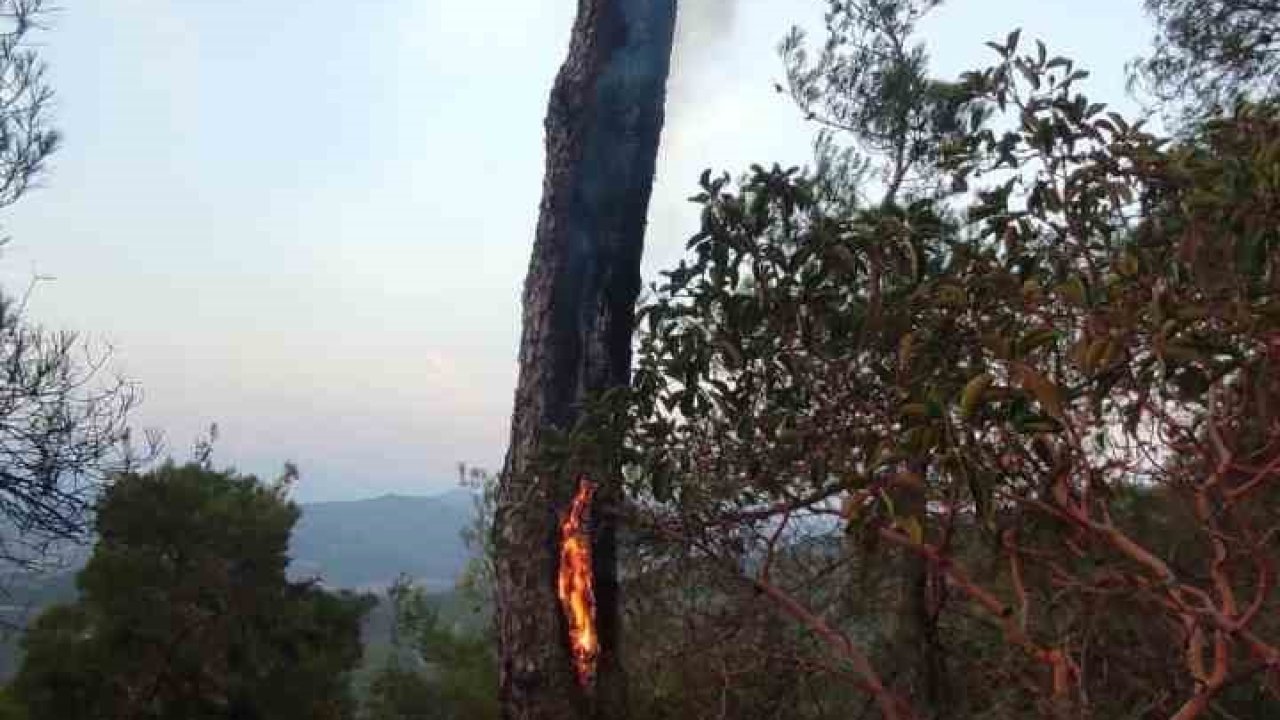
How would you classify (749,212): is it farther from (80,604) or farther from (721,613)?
(80,604)

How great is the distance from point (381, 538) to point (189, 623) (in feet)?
396

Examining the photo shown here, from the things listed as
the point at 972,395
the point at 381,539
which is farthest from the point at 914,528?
the point at 381,539

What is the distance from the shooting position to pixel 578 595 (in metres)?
4.24

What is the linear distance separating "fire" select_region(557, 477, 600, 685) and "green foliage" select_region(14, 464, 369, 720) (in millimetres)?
4659

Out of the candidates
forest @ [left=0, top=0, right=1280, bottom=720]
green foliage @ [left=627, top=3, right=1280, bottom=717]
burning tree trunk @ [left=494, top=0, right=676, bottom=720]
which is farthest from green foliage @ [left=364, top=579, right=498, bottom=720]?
green foliage @ [left=627, top=3, right=1280, bottom=717]

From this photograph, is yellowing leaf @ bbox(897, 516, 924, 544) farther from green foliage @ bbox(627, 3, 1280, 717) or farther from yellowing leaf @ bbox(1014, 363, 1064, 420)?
yellowing leaf @ bbox(1014, 363, 1064, 420)

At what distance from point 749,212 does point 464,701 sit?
8.66 metres

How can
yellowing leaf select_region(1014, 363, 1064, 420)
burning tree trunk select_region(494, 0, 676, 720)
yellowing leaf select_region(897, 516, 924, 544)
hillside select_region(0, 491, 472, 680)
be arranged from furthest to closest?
1. hillside select_region(0, 491, 472, 680)
2. burning tree trunk select_region(494, 0, 676, 720)
3. yellowing leaf select_region(897, 516, 924, 544)
4. yellowing leaf select_region(1014, 363, 1064, 420)

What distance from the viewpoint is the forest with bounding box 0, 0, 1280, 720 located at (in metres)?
2.47

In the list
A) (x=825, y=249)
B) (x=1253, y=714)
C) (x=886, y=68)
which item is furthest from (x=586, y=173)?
(x=1253, y=714)

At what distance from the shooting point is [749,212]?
328cm

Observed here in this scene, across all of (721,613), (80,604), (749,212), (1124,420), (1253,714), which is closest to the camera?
(1124,420)

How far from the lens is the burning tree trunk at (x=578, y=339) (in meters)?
4.18

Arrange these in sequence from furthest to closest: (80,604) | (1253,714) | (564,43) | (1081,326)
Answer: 1. (80,604)
2. (1253,714)
3. (564,43)
4. (1081,326)
